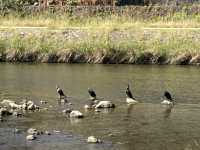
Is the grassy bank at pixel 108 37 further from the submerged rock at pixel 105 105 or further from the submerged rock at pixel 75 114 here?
the submerged rock at pixel 75 114

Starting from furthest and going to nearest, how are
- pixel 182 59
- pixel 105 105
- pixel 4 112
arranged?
pixel 182 59 < pixel 105 105 < pixel 4 112

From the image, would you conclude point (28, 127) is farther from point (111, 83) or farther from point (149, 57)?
point (149, 57)

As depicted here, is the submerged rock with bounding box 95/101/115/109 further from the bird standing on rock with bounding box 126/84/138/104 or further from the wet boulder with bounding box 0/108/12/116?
the wet boulder with bounding box 0/108/12/116

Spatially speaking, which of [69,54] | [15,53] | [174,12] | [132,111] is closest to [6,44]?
[15,53]

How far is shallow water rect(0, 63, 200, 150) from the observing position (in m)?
26.1

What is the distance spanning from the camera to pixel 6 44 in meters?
62.2

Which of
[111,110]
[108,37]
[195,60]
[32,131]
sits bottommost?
[195,60]

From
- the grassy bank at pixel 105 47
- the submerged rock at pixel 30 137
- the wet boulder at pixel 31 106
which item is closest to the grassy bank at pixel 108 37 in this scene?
the grassy bank at pixel 105 47

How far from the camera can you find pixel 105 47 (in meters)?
60.1

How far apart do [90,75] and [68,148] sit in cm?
2336

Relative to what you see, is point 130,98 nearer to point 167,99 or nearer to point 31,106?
point 167,99

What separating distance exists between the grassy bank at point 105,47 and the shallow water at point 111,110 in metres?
4.95

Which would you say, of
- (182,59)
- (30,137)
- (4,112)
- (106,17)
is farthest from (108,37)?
(30,137)

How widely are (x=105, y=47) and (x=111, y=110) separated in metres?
27.3
